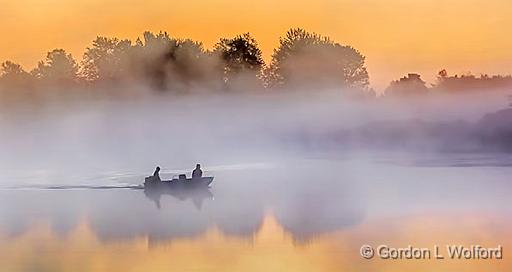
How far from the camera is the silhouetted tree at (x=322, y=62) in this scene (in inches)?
115

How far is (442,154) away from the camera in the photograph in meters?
2.93

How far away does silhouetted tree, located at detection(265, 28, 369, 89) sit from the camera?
293 cm

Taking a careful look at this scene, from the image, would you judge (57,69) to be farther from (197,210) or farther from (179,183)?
(197,210)

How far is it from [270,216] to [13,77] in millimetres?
1047

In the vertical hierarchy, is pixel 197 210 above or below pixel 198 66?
below

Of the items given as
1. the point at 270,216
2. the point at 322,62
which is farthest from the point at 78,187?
the point at 322,62

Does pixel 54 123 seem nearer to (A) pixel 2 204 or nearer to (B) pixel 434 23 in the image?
(A) pixel 2 204

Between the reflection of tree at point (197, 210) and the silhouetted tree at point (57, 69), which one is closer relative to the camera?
the reflection of tree at point (197, 210)

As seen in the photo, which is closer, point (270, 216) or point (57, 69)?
point (270, 216)

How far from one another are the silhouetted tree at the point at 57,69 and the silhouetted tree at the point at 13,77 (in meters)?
0.03

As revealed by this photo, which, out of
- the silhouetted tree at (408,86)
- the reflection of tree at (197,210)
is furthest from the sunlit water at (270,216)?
the silhouetted tree at (408,86)

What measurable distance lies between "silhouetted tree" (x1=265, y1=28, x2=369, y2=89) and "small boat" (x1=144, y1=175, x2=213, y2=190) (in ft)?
1.51

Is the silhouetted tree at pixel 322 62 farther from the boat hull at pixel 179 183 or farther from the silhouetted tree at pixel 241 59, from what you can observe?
the boat hull at pixel 179 183

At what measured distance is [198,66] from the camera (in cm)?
298
